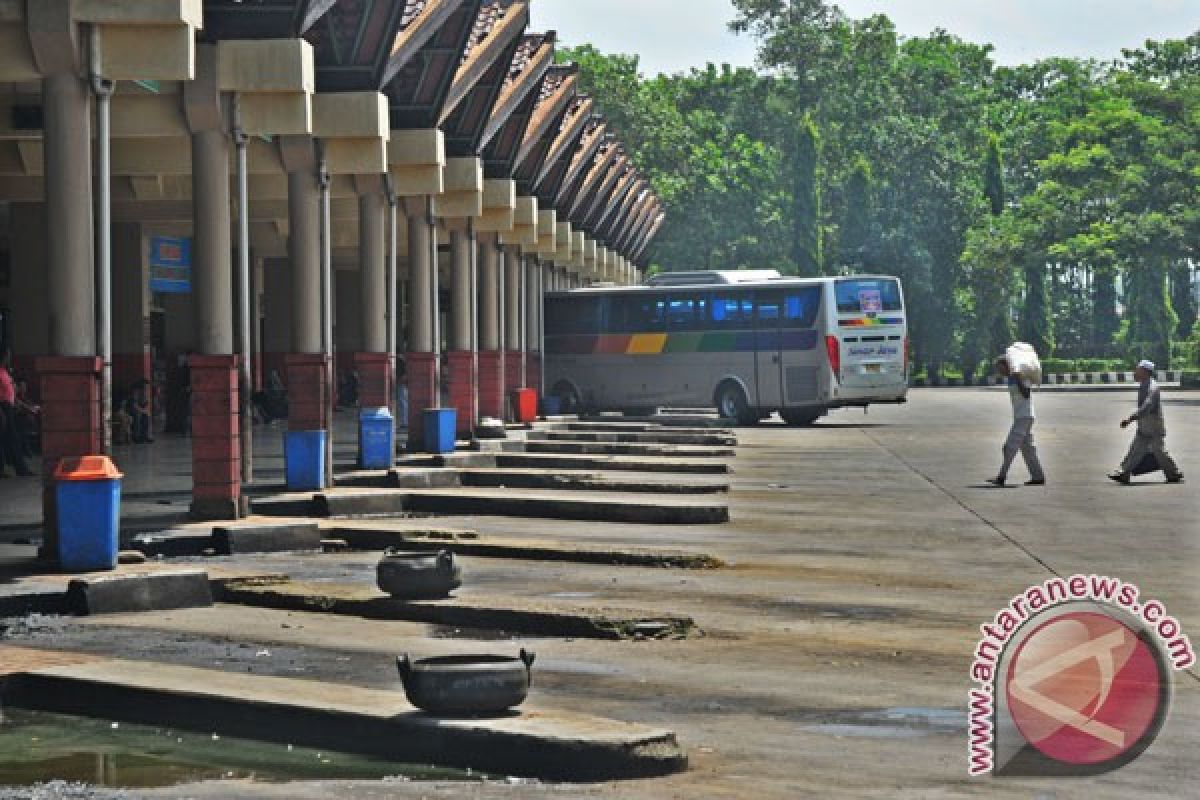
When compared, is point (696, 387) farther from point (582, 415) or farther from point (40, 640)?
point (40, 640)

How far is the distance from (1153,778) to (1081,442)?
110 feet

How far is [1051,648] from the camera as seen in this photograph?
12461 mm

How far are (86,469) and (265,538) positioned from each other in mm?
3293

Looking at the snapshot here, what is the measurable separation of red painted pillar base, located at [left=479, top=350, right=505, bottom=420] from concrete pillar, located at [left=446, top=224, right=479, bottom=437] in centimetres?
406

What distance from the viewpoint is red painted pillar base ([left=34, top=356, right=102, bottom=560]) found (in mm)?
17609

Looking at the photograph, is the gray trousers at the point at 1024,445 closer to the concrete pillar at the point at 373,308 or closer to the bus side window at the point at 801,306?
the concrete pillar at the point at 373,308

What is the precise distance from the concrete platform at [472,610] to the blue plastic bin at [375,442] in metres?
12.5

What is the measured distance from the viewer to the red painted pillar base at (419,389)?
33.8m

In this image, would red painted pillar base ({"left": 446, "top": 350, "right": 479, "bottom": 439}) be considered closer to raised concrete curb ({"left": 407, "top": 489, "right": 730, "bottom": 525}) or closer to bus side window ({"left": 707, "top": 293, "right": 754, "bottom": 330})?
raised concrete curb ({"left": 407, "top": 489, "right": 730, "bottom": 525})

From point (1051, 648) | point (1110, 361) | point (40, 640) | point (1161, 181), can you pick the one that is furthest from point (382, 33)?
point (1110, 361)

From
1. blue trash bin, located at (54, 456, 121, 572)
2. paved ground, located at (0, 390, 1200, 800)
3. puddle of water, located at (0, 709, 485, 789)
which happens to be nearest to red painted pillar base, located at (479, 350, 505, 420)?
paved ground, located at (0, 390, 1200, 800)

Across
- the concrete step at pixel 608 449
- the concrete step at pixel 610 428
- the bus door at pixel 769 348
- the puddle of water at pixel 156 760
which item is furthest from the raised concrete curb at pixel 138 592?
the bus door at pixel 769 348

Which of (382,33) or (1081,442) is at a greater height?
(382,33)

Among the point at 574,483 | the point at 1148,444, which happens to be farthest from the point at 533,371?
the point at 574,483
